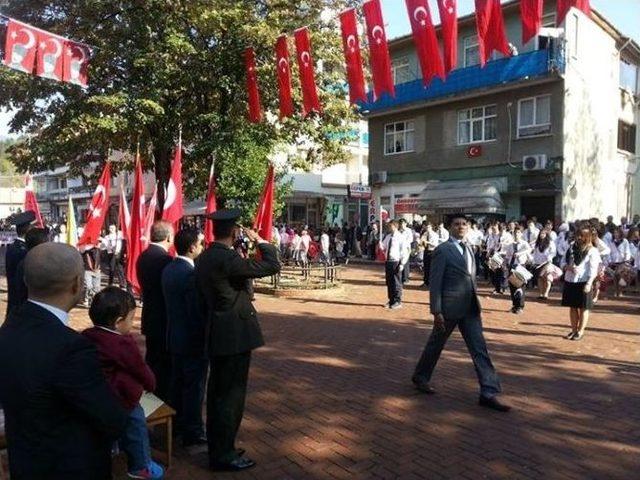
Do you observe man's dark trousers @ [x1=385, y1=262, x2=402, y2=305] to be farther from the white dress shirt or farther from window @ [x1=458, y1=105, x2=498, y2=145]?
window @ [x1=458, y1=105, x2=498, y2=145]

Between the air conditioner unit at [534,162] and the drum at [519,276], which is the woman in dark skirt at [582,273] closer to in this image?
the drum at [519,276]

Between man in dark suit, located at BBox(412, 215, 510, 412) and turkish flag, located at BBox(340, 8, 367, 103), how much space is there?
15.9ft

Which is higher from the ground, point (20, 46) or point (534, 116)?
point (534, 116)

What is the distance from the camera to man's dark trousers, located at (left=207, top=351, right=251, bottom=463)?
164 inches

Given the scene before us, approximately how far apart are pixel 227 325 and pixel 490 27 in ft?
20.0

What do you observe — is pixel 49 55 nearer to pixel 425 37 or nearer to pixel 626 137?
pixel 425 37

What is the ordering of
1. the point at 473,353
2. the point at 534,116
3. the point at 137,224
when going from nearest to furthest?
the point at 473,353 < the point at 137,224 < the point at 534,116

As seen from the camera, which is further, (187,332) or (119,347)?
(187,332)

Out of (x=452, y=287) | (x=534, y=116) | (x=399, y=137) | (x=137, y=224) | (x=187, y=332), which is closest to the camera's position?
(x=187, y=332)

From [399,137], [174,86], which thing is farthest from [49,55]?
[399,137]

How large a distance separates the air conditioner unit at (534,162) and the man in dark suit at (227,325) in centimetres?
2072

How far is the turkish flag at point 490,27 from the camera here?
7.91m

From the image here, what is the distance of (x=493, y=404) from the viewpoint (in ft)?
18.3

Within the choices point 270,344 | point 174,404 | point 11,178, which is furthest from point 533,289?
point 11,178
